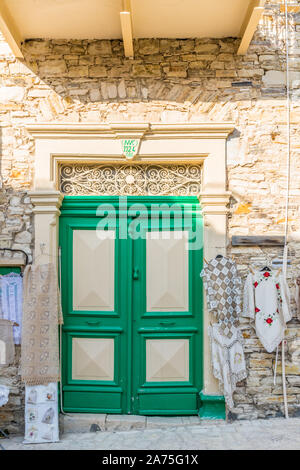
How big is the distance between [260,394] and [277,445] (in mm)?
644

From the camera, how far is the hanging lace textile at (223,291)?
464 centimetres

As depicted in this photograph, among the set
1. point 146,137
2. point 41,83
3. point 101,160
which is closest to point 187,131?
point 146,137

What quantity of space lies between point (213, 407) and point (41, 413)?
1607 mm

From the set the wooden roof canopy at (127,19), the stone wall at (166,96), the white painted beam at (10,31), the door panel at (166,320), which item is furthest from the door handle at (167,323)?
the white painted beam at (10,31)

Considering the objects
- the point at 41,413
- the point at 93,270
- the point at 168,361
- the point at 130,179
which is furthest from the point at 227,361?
the point at 130,179

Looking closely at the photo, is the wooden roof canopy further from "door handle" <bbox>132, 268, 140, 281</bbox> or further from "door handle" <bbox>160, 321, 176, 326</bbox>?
"door handle" <bbox>160, 321, 176, 326</bbox>

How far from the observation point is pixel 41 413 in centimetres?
441

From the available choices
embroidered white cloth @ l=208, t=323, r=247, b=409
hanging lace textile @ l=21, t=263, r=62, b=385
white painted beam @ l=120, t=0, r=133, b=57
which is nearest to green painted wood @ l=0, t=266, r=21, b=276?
hanging lace textile @ l=21, t=263, r=62, b=385

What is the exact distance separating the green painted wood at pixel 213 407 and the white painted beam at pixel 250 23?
3370 millimetres

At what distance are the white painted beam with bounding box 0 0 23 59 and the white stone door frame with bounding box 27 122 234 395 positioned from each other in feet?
2.46

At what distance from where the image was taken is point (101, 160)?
489 cm

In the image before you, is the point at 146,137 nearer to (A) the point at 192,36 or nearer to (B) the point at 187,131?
(B) the point at 187,131
